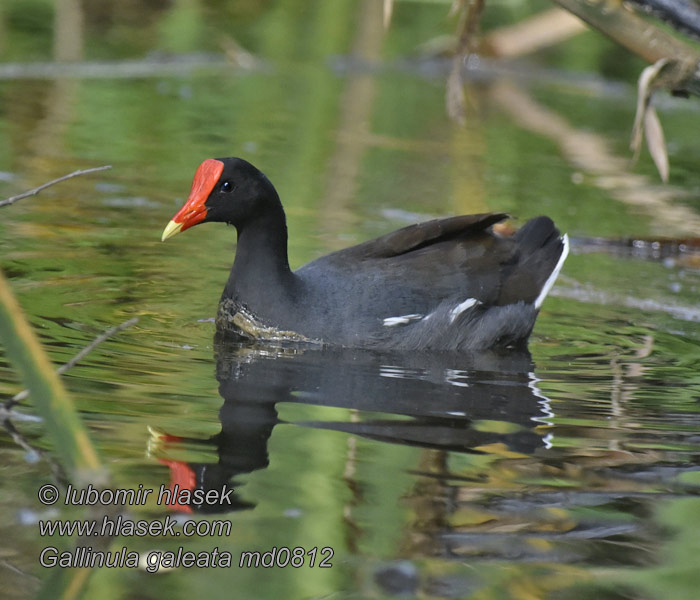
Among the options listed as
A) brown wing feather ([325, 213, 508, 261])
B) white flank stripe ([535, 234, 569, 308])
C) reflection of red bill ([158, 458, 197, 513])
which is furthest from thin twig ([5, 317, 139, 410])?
white flank stripe ([535, 234, 569, 308])

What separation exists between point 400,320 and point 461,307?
305 mm

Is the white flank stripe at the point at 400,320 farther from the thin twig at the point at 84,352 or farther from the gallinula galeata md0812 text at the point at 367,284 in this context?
the thin twig at the point at 84,352

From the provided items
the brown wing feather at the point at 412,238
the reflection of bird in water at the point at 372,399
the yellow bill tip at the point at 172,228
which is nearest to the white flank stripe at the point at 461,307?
the reflection of bird in water at the point at 372,399

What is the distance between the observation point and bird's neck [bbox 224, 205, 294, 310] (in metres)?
4.76

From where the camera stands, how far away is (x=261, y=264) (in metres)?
4.80

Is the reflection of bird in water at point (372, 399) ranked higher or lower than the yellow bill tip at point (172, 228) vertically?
lower

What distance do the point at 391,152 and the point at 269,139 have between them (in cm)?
84

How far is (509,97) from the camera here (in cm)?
1116

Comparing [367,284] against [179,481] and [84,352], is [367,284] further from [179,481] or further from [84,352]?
[84,352]

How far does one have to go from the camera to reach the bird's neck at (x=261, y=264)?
4.76 metres

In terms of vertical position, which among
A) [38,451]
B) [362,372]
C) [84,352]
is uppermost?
[84,352]

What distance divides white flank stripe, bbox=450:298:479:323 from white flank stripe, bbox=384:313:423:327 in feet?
0.57

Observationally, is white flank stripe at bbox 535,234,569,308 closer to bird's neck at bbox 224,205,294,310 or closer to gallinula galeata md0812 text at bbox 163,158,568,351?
gallinula galeata md0812 text at bbox 163,158,568,351

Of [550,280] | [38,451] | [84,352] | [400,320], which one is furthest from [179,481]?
[550,280]
